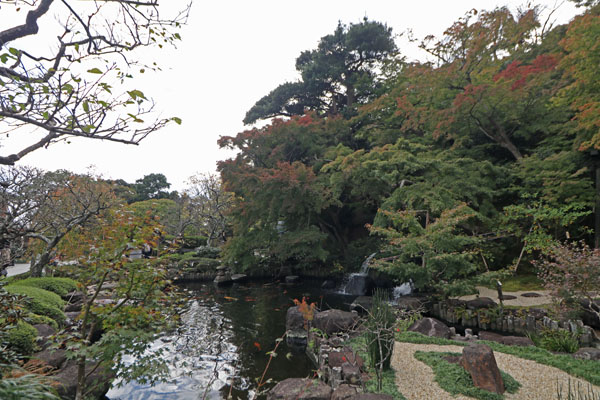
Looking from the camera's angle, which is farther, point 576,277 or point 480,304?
point 480,304

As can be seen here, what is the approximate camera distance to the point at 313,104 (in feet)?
73.5

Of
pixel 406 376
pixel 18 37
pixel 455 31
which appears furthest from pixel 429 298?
pixel 455 31

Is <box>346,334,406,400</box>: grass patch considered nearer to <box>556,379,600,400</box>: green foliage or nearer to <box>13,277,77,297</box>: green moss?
<box>556,379,600,400</box>: green foliage

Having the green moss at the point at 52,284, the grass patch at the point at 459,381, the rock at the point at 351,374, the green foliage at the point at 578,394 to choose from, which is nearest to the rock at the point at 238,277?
the green moss at the point at 52,284

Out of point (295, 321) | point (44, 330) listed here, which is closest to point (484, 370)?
point (295, 321)

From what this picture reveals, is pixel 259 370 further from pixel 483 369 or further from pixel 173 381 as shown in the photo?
pixel 483 369

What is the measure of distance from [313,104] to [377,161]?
12.1 meters

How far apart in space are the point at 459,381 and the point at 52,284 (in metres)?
11.0

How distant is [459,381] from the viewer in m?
4.34

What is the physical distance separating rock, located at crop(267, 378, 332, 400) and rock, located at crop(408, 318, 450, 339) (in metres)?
3.48

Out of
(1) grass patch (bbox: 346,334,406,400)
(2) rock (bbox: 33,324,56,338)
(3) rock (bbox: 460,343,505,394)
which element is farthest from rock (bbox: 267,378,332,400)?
(2) rock (bbox: 33,324,56,338)

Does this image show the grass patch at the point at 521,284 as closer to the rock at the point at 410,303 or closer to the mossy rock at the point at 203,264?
the rock at the point at 410,303

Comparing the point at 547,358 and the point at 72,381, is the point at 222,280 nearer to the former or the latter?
the point at 72,381

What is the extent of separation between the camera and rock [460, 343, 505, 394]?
4117 mm
